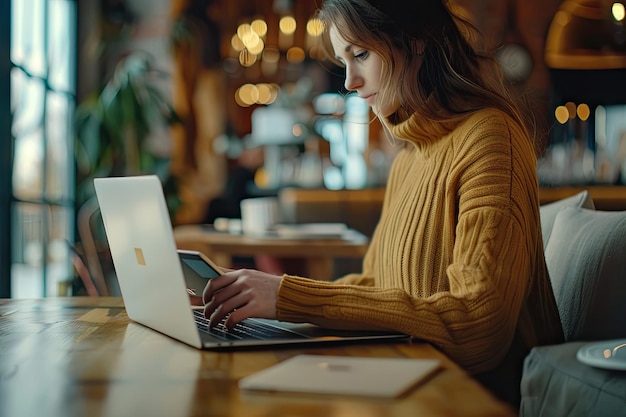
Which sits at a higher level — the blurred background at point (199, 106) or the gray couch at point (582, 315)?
the blurred background at point (199, 106)

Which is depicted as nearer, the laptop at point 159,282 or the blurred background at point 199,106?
the laptop at point 159,282

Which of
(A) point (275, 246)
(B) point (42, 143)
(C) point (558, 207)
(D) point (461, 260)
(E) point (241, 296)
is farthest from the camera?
(B) point (42, 143)

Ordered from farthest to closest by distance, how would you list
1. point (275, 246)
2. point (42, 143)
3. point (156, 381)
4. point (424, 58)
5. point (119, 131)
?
point (119, 131), point (42, 143), point (275, 246), point (424, 58), point (156, 381)

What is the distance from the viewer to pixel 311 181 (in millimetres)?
6301

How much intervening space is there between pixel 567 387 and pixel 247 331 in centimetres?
58

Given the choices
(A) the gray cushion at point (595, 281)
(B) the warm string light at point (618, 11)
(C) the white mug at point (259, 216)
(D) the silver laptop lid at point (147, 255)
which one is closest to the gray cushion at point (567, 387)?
(A) the gray cushion at point (595, 281)

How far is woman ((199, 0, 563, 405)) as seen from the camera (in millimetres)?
1134

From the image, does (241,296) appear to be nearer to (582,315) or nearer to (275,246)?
(582,315)

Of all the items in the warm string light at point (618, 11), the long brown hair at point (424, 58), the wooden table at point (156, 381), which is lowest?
the wooden table at point (156, 381)

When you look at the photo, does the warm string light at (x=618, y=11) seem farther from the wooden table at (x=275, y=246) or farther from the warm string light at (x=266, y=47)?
the warm string light at (x=266, y=47)

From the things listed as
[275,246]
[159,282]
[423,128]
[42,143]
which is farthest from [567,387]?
[42,143]

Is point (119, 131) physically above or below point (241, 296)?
above

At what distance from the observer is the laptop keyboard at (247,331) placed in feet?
3.68

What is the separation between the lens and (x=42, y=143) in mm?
4961
